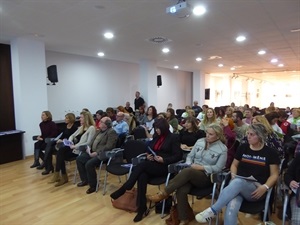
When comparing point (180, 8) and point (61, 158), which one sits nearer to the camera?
point (180, 8)

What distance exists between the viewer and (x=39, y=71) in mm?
5797

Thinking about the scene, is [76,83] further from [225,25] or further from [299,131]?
[299,131]

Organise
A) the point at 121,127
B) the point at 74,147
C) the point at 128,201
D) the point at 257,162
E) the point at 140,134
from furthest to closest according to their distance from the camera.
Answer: the point at 121,127 → the point at 140,134 → the point at 74,147 → the point at 128,201 → the point at 257,162

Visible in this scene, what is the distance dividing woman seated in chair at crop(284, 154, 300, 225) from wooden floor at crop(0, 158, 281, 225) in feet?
2.34

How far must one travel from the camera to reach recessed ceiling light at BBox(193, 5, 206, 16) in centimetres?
354

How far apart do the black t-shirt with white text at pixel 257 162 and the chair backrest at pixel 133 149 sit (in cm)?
143

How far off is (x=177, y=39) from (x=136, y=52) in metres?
2.03

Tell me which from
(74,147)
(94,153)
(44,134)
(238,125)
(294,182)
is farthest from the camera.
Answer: (44,134)

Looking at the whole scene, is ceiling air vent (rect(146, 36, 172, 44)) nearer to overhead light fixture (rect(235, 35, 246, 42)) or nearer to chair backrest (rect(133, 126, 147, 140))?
overhead light fixture (rect(235, 35, 246, 42))

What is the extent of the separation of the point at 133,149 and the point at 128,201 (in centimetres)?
78

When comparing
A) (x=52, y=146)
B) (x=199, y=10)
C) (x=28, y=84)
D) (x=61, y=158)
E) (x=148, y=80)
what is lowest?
(x=61, y=158)

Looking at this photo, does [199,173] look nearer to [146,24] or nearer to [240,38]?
[146,24]

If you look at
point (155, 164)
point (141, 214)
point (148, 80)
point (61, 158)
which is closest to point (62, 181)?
point (61, 158)

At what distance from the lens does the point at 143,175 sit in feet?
9.60
